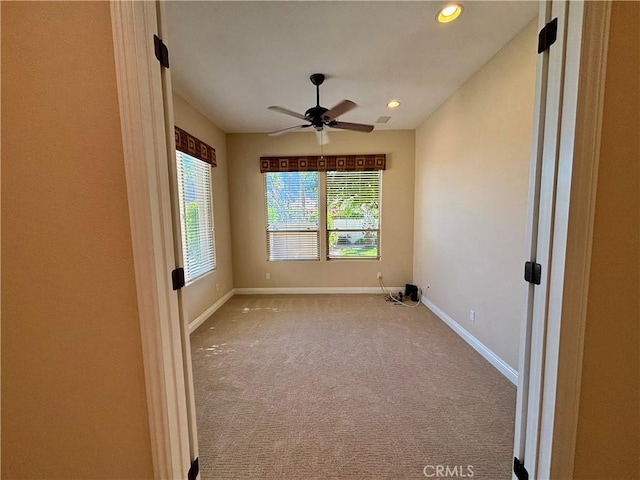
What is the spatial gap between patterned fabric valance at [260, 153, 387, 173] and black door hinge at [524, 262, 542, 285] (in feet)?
11.8

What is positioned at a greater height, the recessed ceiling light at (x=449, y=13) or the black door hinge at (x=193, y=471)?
the recessed ceiling light at (x=449, y=13)

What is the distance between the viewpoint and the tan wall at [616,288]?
81 cm

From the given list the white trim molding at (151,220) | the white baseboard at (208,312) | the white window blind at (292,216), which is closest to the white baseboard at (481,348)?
the white window blind at (292,216)

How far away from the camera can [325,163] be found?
4332 millimetres

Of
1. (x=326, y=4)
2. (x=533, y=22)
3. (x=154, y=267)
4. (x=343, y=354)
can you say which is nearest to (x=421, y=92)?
(x=533, y=22)

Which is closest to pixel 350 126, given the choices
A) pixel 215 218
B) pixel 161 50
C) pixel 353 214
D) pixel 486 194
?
pixel 486 194

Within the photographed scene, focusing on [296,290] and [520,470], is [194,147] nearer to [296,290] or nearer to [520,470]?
[296,290]

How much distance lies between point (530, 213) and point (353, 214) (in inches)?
140

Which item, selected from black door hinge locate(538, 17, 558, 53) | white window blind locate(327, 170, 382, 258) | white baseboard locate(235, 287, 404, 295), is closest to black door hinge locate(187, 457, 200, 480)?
black door hinge locate(538, 17, 558, 53)

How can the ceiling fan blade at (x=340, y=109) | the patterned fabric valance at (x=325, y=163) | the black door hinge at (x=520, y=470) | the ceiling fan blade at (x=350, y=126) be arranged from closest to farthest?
the black door hinge at (x=520, y=470), the ceiling fan blade at (x=340, y=109), the ceiling fan blade at (x=350, y=126), the patterned fabric valance at (x=325, y=163)

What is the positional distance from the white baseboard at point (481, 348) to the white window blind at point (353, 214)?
60.4 inches

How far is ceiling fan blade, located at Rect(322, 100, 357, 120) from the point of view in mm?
2284

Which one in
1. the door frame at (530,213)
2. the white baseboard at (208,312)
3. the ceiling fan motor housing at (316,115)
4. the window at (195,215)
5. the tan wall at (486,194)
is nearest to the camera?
the door frame at (530,213)

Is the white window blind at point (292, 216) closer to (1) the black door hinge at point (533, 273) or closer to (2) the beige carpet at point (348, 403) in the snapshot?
(2) the beige carpet at point (348, 403)
